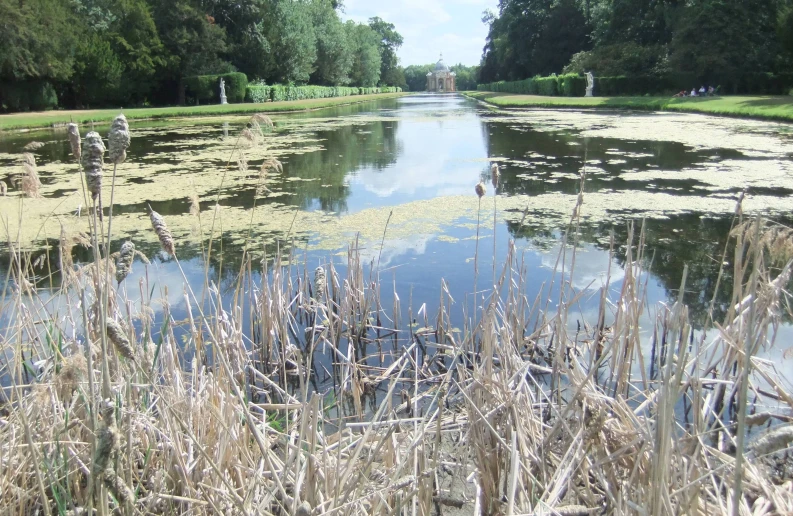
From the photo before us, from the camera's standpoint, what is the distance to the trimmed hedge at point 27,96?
1193 inches

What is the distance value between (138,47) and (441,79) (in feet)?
289

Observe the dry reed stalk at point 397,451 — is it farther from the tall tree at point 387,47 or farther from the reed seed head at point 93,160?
the tall tree at point 387,47

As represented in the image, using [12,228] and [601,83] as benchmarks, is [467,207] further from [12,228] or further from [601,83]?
[601,83]

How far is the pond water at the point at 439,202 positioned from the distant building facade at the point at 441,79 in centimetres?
10624

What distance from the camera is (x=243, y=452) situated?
2158 millimetres

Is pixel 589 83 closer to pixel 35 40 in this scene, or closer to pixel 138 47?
pixel 138 47

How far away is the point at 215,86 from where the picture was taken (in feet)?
127

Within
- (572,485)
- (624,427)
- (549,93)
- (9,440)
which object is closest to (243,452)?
(9,440)

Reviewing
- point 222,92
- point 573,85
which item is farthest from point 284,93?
point 573,85

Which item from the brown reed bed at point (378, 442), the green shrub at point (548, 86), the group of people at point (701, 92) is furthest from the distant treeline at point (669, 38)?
the brown reed bed at point (378, 442)

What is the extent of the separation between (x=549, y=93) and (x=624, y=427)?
146 feet

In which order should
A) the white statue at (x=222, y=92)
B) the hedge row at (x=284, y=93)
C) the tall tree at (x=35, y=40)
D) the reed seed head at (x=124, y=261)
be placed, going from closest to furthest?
the reed seed head at (x=124, y=261), the tall tree at (x=35, y=40), the white statue at (x=222, y=92), the hedge row at (x=284, y=93)

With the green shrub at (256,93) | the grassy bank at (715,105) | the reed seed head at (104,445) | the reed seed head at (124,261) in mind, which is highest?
the green shrub at (256,93)

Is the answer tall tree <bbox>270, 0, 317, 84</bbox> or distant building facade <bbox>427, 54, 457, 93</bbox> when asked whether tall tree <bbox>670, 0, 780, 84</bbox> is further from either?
distant building facade <bbox>427, 54, 457, 93</bbox>
